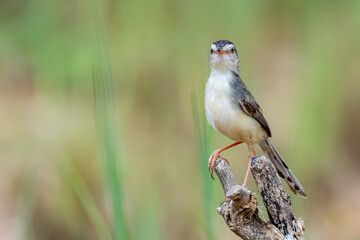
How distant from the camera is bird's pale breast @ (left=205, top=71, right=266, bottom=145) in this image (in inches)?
153

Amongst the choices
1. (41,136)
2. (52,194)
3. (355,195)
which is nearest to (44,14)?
(41,136)

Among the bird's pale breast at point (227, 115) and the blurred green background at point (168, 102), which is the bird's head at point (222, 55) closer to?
the bird's pale breast at point (227, 115)

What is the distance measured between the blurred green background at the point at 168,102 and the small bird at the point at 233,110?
1603 mm

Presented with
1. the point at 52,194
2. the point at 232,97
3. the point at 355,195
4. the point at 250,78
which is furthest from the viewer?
the point at 355,195

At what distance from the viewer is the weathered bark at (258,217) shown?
9.25 ft

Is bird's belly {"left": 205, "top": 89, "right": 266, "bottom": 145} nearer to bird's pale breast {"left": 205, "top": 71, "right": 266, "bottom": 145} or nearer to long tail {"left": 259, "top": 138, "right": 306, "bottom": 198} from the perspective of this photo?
bird's pale breast {"left": 205, "top": 71, "right": 266, "bottom": 145}

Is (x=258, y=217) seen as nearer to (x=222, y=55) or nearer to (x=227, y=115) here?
(x=227, y=115)

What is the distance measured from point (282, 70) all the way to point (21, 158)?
2.27 meters

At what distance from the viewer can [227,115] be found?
12.8ft

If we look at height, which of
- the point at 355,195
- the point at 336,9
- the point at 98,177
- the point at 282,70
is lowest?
the point at 355,195

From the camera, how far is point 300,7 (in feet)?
21.5

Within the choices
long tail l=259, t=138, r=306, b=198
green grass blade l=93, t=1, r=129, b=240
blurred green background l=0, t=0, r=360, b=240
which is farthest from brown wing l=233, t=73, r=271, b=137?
blurred green background l=0, t=0, r=360, b=240

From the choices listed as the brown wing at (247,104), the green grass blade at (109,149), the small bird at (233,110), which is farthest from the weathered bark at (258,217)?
the brown wing at (247,104)

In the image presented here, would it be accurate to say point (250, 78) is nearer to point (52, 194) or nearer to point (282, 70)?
point (282, 70)
